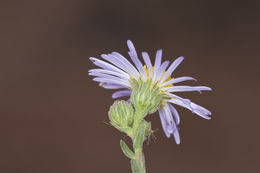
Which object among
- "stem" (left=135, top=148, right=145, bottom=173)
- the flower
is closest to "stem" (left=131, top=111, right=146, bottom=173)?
"stem" (left=135, top=148, right=145, bottom=173)

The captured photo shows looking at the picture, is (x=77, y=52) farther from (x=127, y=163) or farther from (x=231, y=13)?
(x=231, y=13)

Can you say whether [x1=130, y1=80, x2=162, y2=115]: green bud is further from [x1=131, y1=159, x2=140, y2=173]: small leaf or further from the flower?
[x1=131, y1=159, x2=140, y2=173]: small leaf

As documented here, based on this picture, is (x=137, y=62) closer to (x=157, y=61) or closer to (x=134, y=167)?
(x=157, y=61)

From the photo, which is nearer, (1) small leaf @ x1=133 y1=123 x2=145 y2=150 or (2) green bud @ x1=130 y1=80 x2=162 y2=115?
(1) small leaf @ x1=133 y1=123 x2=145 y2=150

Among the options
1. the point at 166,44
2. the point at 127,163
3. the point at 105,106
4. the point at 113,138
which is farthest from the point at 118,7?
the point at 127,163

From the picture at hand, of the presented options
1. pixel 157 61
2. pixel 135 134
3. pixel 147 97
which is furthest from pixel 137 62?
pixel 135 134
